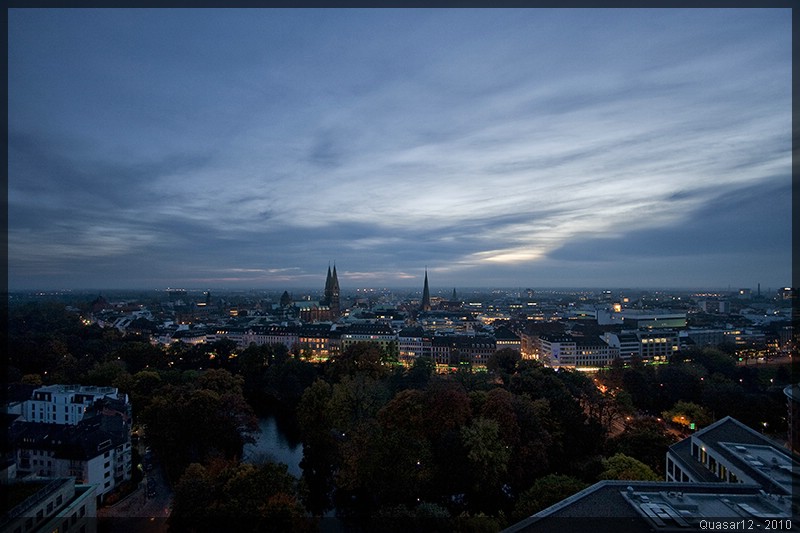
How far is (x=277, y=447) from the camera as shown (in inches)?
480

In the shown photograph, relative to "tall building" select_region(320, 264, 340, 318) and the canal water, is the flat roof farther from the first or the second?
"tall building" select_region(320, 264, 340, 318)

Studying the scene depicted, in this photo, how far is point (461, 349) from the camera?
25.6 meters

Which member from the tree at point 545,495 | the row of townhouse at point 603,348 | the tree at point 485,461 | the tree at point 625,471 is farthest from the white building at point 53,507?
the row of townhouse at point 603,348

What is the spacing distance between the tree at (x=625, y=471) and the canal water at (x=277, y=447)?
6675 mm

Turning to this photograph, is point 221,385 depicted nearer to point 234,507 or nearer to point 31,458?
point 31,458

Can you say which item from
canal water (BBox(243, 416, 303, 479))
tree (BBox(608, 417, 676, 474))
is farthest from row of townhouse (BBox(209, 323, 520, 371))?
tree (BBox(608, 417, 676, 474))

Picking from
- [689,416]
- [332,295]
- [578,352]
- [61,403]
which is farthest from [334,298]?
[689,416]

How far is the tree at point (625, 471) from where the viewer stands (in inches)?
289

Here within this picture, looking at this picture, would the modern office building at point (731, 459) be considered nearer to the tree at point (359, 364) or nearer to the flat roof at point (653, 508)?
the flat roof at point (653, 508)

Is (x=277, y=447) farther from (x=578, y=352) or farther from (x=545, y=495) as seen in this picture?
(x=578, y=352)

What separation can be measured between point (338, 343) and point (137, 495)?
1928 centimetres

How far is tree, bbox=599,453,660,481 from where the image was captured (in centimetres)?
735

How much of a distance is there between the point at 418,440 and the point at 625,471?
382 cm

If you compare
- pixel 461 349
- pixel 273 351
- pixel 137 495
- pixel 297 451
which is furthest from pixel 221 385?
pixel 461 349
